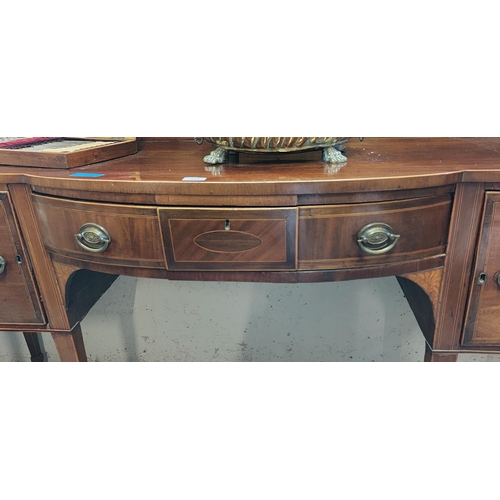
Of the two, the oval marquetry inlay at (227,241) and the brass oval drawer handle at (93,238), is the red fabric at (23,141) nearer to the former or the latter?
the brass oval drawer handle at (93,238)

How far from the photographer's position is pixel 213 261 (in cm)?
67

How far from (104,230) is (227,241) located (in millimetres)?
211

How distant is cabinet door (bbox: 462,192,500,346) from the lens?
66cm

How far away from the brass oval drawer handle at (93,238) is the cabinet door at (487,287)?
0.64m

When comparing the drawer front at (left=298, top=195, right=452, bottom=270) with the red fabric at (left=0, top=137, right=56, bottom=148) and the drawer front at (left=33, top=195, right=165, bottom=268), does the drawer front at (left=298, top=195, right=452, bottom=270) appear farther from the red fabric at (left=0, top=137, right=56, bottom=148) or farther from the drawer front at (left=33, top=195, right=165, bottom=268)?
the red fabric at (left=0, top=137, right=56, bottom=148)

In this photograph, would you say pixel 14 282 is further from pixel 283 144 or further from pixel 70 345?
pixel 283 144

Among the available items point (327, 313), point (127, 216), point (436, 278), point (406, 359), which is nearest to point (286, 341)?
point (327, 313)

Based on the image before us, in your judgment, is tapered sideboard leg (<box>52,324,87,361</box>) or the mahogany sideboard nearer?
the mahogany sideboard

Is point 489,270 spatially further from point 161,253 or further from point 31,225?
point 31,225

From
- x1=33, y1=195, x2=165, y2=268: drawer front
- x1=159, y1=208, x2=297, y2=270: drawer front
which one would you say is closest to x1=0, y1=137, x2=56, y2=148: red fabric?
x1=33, y1=195, x2=165, y2=268: drawer front

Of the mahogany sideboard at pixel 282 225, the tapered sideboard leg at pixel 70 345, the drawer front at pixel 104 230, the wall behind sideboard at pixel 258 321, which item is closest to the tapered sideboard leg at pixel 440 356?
the mahogany sideboard at pixel 282 225

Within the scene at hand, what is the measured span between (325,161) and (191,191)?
268mm

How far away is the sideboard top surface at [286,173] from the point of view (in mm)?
614

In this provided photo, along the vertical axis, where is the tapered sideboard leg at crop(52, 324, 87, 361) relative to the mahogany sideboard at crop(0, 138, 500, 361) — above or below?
below
